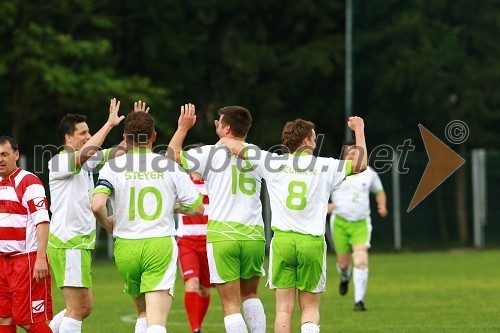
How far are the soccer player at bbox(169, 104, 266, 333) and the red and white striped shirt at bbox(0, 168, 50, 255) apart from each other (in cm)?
131

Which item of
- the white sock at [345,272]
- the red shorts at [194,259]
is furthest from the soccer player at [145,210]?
the white sock at [345,272]

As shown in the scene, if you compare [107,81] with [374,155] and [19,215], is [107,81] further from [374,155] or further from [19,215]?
[19,215]

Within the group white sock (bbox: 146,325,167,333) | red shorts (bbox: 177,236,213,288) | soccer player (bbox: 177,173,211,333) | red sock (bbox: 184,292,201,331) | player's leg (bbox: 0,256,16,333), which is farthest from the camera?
red shorts (bbox: 177,236,213,288)

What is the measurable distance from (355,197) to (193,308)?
189 inches

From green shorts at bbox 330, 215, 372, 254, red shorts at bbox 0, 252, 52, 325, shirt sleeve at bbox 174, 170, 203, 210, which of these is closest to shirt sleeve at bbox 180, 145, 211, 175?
shirt sleeve at bbox 174, 170, 203, 210

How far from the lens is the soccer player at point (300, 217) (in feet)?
32.1

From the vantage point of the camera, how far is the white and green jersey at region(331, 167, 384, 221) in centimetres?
1630

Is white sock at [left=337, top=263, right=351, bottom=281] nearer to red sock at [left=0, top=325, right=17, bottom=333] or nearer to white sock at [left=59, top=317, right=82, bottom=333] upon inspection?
white sock at [left=59, top=317, right=82, bottom=333]

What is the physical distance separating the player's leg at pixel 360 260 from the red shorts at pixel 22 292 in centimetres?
667

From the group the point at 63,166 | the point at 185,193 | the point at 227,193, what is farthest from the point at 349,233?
the point at 185,193

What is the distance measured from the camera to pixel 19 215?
31.4ft

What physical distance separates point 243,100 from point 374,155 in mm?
8480

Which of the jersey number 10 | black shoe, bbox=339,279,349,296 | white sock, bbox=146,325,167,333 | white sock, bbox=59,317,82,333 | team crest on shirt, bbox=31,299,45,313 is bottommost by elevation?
black shoe, bbox=339,279,349,296

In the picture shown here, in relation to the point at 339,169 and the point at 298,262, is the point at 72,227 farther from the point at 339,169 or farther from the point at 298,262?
the point at 339,169
